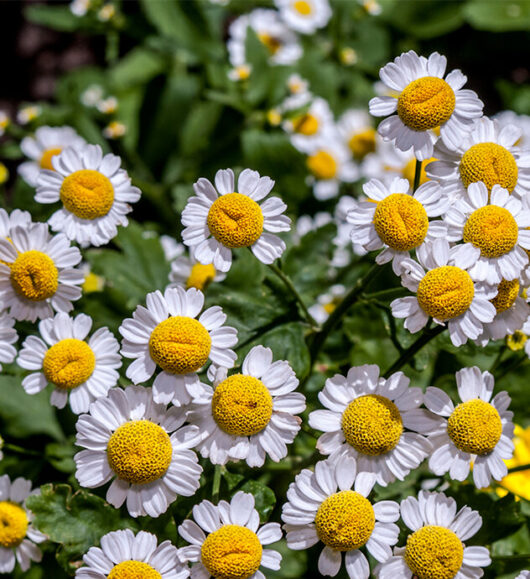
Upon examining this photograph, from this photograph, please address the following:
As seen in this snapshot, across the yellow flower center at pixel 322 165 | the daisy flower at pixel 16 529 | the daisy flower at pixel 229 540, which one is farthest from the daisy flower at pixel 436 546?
the yellow flower center at pixel 322 165

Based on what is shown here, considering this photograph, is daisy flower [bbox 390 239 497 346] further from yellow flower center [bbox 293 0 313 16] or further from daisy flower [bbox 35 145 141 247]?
yellow flower center [bbox 293 0 313 16]

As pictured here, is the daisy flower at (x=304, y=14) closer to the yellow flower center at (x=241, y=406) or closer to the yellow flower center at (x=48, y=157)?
the yellow flower center at (x=48, y=157)

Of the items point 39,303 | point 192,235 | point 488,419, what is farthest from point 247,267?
point 488,419

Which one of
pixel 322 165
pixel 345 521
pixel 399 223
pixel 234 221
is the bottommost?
pixel 322 165

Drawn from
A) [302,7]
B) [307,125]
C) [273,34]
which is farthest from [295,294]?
[302,7]

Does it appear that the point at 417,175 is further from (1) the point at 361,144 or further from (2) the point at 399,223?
(1) the point at 361,144

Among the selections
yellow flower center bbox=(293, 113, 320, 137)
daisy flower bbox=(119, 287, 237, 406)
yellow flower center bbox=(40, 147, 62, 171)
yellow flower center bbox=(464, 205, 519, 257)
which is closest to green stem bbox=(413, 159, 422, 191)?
yellow flower center bbox=(464, 205, 519, 257)

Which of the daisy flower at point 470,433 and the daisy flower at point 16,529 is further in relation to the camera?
the daisy flower at point 16,529
